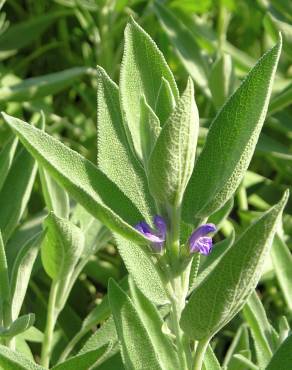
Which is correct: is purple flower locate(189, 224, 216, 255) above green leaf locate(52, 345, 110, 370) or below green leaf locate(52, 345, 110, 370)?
above

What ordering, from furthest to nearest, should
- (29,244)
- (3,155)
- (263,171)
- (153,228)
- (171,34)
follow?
1. (263,171)
2. (171,34)
3. (3,155)
4. (29,244)
5. (153,228)

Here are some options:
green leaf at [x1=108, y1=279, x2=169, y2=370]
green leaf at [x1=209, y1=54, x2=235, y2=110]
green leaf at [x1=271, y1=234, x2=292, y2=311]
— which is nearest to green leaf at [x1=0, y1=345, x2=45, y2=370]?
green leaf at [x1=108, y1=279, x2=169, y2=370]

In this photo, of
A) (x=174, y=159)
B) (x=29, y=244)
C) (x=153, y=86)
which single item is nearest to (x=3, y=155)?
(x=29, y=244)

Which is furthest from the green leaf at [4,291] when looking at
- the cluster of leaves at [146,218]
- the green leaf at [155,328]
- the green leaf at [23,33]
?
Answer: the green leaf at [23,33]

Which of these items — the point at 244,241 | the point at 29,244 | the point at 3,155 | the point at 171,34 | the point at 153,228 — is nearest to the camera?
the point at 244,241

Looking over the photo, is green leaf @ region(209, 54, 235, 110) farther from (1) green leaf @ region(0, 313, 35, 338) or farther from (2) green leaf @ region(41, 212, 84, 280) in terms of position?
(1) green leaf @ region(0, 313, 35, 338)

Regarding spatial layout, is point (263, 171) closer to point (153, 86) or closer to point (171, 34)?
point (171, 34)
